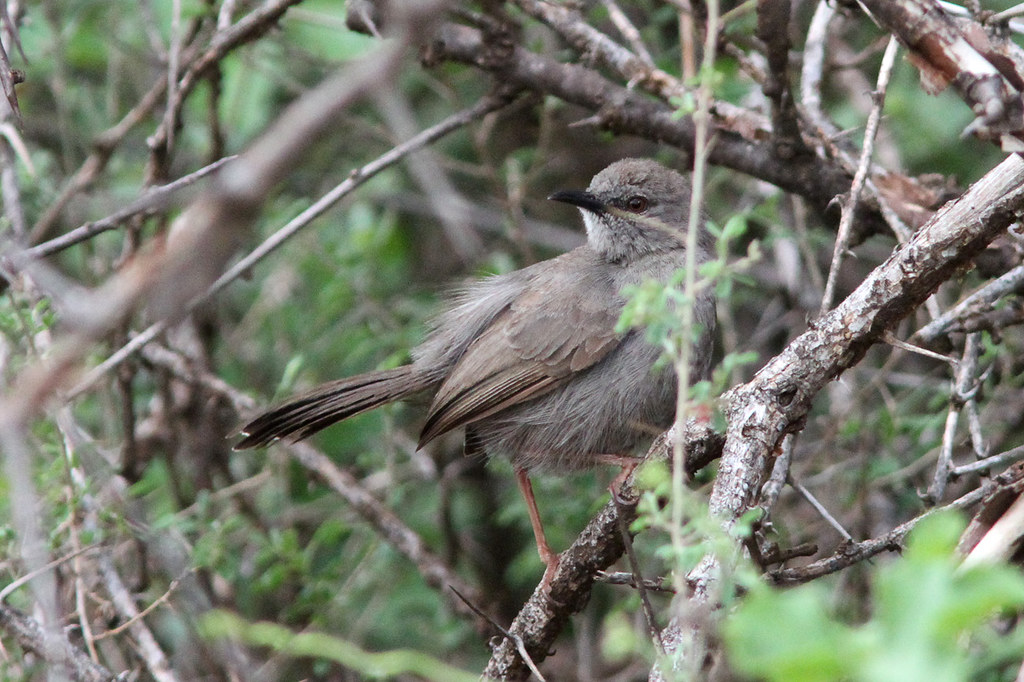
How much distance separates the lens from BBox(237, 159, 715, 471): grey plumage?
14.1 feet

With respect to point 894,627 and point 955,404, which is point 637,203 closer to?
point 955,404

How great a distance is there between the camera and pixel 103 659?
170 inches

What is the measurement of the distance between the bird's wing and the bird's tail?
286 millimetres

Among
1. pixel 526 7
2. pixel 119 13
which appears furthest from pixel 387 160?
pixel 119 13

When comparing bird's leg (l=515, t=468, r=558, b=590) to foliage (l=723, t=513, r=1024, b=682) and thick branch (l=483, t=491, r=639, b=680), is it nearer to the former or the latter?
thick branch (l=483, t=491, r=639, b=680)

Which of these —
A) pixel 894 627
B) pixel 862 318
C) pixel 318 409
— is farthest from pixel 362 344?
pixel 894 627

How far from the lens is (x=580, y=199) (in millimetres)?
4727

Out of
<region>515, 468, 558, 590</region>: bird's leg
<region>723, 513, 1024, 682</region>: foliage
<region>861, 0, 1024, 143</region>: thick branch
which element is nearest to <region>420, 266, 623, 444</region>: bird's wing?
<region>515, 468, 558, 590</region>: bird's leg

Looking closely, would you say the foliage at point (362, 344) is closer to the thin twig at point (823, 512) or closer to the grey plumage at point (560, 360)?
the thin twig at point (823, 512)

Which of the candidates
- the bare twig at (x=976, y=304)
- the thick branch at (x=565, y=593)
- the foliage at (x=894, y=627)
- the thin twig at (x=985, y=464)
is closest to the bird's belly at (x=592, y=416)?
the thick branch at (x=565, y=593)

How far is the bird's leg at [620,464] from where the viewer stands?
12.6 ft

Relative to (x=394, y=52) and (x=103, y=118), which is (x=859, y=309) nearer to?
(x=394, y=52)

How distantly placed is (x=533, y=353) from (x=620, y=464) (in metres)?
0.59

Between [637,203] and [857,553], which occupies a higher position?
[637,203]
